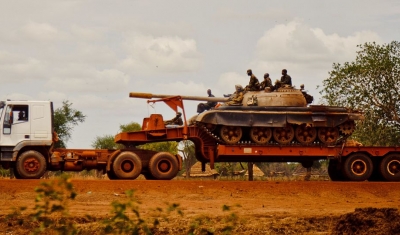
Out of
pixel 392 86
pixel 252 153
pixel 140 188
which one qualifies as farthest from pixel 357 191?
pixel 392 86

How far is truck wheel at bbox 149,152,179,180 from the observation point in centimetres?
2583

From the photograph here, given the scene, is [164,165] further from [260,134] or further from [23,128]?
[23,128]

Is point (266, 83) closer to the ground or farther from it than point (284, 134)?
farther from it

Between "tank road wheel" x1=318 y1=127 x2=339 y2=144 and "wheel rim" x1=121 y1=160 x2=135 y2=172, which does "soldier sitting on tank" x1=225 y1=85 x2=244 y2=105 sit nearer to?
"tank road wheel" x1=318 y1=127 x2=339 y2=144

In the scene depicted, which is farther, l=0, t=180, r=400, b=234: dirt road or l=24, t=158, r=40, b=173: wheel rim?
l=24, t=158, r=40, b=173: wheel rim

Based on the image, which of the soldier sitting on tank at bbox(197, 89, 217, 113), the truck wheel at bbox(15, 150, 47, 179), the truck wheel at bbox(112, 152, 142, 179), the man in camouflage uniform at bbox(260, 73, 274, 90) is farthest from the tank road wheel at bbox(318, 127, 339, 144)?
the truck wheel at bbox(15, 150, 47, 179)

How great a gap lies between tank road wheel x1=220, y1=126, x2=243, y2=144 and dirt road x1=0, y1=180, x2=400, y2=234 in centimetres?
278

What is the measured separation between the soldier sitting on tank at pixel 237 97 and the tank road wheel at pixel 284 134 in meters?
1.63

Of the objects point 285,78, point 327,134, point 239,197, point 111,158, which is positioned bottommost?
point 239,197

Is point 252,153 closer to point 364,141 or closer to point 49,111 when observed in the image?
point 49,111

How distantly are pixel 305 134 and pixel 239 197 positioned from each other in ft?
19.3

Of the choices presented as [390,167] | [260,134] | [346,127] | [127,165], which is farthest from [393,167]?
[127,165]

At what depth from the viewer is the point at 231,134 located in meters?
27.0

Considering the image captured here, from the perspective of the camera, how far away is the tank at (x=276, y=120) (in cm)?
2677
